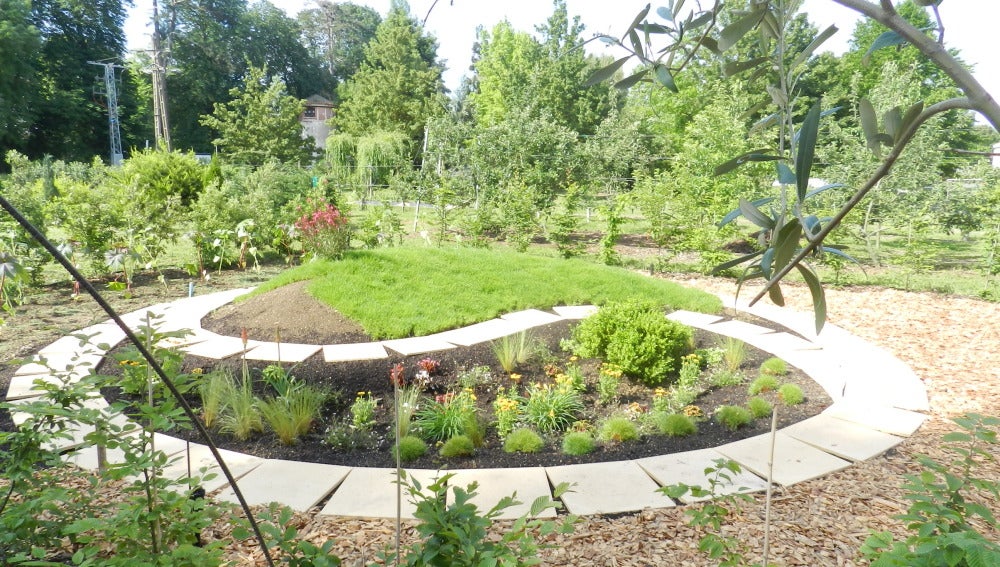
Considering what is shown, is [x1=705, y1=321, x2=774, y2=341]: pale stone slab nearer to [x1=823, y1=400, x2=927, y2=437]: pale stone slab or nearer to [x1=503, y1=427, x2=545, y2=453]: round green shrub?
[x1=823, y1=400, x2=927, y2=437]: pale stone slab

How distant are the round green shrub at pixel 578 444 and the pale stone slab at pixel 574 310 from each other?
2.49 metres

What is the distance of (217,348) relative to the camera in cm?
456

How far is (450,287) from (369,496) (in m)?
3.62

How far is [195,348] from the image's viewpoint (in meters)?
4.56

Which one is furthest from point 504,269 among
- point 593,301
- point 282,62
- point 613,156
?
point 282,62

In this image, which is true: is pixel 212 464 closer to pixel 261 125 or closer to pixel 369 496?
pixel 369 496

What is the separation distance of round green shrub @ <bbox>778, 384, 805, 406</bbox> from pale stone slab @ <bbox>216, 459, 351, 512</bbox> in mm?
2739

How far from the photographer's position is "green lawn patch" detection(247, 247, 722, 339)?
5316mm

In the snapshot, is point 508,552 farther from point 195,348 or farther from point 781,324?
point 781,324

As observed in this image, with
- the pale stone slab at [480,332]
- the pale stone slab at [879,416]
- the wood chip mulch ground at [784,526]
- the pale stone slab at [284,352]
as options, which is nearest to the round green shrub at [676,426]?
the wood chip mulch ground at [784,526]

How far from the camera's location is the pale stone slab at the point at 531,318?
17.7ft

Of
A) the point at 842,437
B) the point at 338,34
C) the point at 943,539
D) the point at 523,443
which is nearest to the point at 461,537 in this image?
the point at 943,539

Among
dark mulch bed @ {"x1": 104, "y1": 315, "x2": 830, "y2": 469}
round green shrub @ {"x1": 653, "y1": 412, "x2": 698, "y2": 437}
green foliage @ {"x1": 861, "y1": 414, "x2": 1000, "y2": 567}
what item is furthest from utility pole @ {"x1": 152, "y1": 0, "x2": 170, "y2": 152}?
green foliage @ {"x1": 861, "y1": 414, "x2": 1000, "y2": 567}

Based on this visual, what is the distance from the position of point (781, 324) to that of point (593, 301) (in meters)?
1.82
